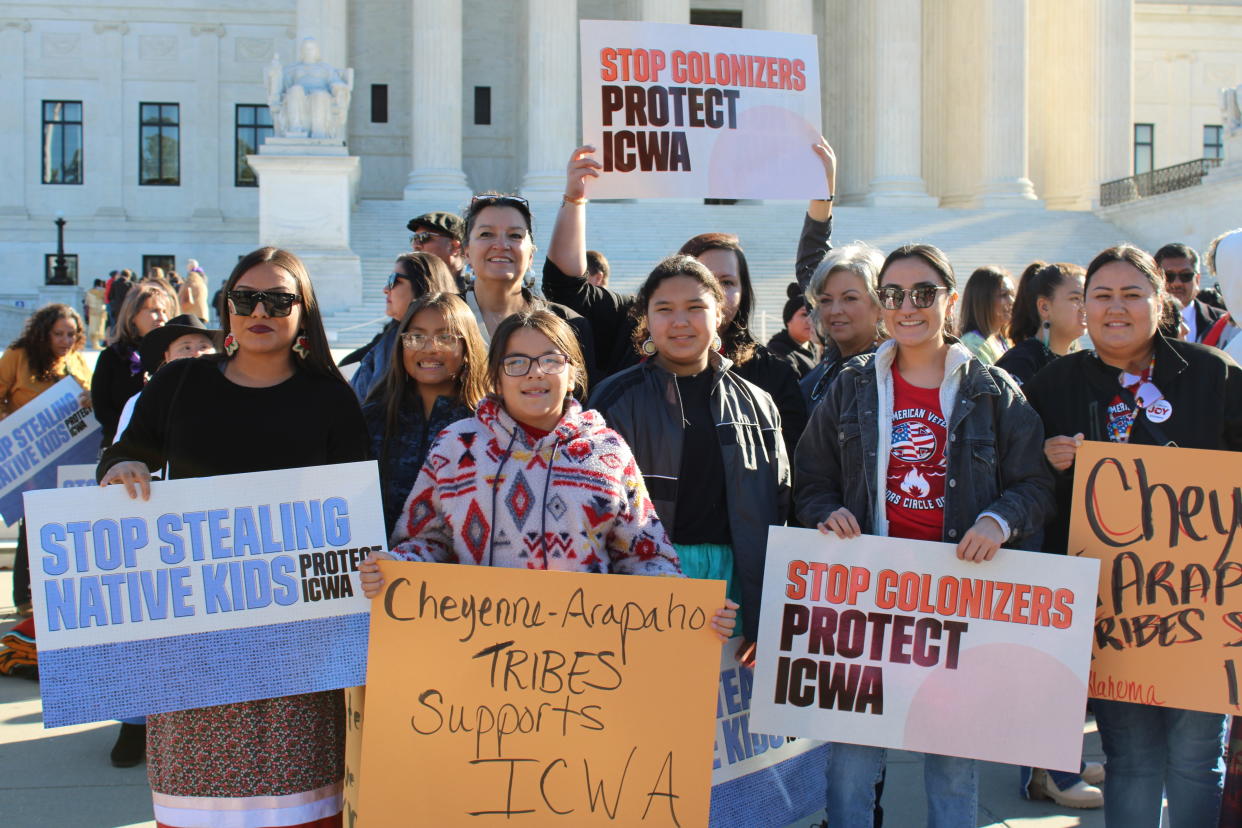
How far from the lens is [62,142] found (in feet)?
127

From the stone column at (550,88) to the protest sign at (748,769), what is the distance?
2654 cm

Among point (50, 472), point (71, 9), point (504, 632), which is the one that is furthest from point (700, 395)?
point (71, 9)

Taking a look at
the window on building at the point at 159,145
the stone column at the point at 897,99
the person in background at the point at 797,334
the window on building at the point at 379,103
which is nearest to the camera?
the person in background at the point at 797,334

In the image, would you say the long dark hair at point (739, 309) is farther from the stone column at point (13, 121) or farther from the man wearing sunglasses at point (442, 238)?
the stone column at point (13, 121)

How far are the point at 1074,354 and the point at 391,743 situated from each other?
273 centimetres

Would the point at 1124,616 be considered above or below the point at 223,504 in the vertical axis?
below

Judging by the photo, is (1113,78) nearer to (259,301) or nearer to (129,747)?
(129,747)

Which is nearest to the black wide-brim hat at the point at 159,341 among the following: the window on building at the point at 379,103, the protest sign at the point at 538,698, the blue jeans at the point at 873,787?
the protest sign at the point at 538,698

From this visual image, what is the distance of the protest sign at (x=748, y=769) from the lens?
4.29 metres

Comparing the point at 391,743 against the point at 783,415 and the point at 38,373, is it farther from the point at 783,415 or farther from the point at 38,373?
the point at 38,373

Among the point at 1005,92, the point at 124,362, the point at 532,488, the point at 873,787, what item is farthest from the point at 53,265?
the point at 873,787

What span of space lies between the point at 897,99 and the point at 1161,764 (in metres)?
29.4

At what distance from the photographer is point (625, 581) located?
3.65 m

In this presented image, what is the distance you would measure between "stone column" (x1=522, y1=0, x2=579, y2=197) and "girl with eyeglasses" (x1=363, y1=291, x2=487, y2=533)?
26.2 meters
